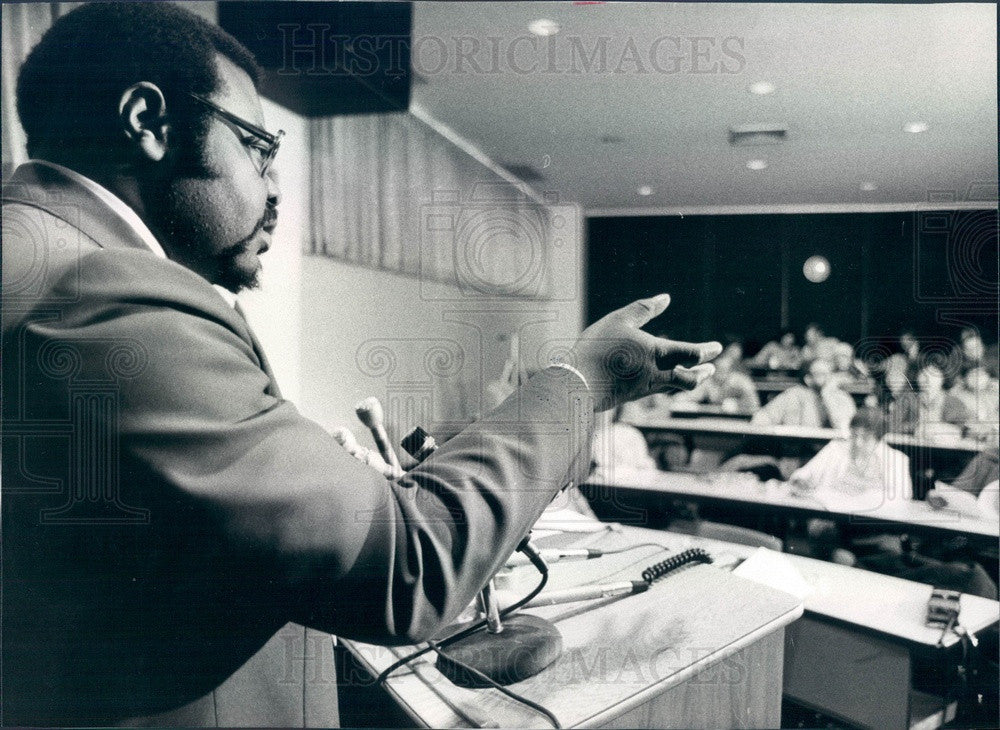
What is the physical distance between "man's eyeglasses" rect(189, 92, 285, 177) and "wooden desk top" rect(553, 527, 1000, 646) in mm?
745

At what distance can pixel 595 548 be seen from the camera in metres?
0.99

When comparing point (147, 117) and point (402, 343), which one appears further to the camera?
point (402, 343)

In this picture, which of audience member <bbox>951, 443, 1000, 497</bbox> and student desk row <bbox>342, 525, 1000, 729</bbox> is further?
audience member <bbox>951, 443, 1000, 497</bbox>

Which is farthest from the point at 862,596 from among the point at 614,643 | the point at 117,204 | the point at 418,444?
the point at 117,204

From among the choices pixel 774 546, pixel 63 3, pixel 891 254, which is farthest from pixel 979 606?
pixel 63 3

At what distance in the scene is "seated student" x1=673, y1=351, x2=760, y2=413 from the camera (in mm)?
959

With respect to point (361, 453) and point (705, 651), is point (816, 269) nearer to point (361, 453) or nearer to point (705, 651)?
point (705, 651)

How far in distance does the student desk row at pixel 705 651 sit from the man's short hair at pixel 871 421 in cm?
24

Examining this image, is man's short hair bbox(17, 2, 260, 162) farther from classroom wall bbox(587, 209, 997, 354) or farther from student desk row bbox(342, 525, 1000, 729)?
student desk row bbox(342, 525, 1000, 729)

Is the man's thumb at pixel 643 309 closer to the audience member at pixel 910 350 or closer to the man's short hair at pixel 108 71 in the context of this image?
the audience member at pixel 910 350

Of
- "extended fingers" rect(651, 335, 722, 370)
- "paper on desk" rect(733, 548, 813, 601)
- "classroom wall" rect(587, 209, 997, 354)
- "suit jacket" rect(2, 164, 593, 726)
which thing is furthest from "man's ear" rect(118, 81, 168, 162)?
"paper on desk" rect(733, 548, 813, 601)

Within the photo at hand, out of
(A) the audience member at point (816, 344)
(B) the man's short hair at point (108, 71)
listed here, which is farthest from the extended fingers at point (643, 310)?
(B) the man's short hair at point (108, 71)

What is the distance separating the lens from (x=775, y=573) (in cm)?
100

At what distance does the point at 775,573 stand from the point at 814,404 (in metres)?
0.29
